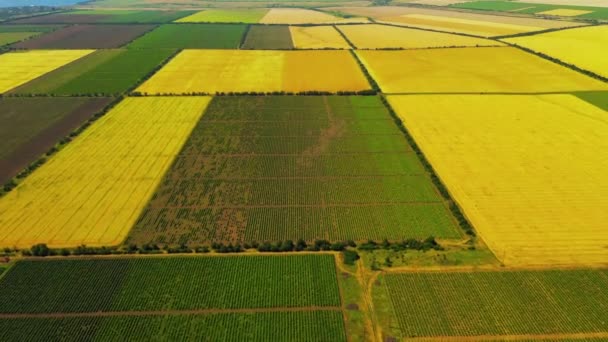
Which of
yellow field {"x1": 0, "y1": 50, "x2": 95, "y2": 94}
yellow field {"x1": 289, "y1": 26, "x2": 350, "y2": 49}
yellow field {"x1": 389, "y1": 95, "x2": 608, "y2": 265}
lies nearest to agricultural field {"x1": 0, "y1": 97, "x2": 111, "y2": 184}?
yellow field {"x1": 0, "y1": 50, "x2": 95, "y2": 94}

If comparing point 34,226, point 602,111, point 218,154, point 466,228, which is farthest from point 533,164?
point 34,226

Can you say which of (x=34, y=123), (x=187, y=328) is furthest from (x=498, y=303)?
(x=34, y=123)

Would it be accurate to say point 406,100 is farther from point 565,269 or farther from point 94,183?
point 94,183

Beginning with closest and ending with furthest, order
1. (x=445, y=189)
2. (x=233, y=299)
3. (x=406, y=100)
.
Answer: (x=233, y=299)
(x=445, y=189)
(x=406, y=100)

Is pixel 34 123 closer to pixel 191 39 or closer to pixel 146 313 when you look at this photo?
pixel 146 313

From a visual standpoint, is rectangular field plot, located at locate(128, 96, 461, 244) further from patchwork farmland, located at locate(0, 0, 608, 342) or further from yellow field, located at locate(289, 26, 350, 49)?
yellow field, located at locate(289, 26, 350, 49)
